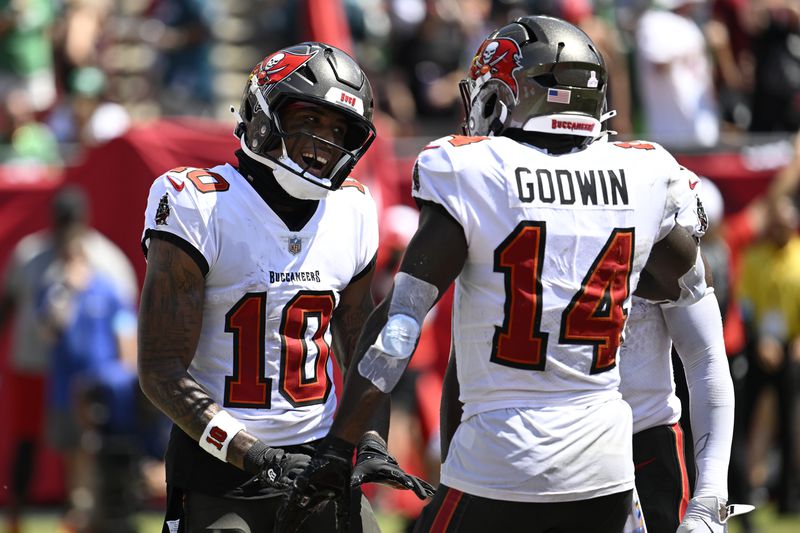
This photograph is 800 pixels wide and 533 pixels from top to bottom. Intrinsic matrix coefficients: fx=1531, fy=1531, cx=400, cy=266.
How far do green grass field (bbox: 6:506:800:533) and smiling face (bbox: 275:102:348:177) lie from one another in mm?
5159

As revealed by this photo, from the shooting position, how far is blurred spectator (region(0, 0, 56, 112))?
11.2 metres

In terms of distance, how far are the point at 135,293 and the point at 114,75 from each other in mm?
3211

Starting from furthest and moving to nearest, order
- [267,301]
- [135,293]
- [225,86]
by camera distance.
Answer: [225,86], [135,293], [267,301]

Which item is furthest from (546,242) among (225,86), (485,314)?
(225,86)

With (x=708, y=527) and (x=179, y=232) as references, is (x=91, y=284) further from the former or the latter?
(x=708, y=527)

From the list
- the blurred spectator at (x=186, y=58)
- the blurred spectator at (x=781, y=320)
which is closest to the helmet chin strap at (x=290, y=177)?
the blurred spectator at (x=781, y=320)

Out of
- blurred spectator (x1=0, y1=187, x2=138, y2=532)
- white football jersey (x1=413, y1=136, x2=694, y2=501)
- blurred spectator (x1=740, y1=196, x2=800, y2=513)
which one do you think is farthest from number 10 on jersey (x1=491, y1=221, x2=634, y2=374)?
blurred spectator (x1=740, y1=196, x2=800, y2=513)

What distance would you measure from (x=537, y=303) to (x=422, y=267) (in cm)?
29

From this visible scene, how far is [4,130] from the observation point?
10.6m

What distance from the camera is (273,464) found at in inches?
158

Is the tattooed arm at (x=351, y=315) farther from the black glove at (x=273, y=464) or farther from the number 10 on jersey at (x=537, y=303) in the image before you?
the number 10 on jersey at (x=537, y=303)

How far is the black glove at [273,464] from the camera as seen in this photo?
3.97 metres

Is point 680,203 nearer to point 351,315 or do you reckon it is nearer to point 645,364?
point 645,364

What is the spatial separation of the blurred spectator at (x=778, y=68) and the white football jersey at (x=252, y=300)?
7784 mm
